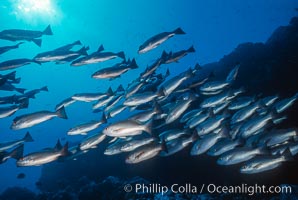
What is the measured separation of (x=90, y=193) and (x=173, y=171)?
13.8ft

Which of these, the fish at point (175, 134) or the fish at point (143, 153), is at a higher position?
the fish at point (175, 134)

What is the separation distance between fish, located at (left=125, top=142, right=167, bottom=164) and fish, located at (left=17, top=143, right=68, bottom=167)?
1.56m

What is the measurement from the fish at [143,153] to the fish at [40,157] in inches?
61.4

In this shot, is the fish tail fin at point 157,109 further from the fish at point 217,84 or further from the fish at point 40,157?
the fish at point 40,157

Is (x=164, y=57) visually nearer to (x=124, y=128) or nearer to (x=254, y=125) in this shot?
(x=124, y=128)

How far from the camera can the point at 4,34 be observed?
30.8 feet

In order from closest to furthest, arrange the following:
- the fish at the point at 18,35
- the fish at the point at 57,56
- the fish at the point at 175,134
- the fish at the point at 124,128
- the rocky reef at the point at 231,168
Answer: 1. the fish at the point at 124,128
2. the fish at the point at 175,134
3. the fish at the point at 57,56
4. the fish at the point at 18,35
5. the rocky reef at the point at 231,168

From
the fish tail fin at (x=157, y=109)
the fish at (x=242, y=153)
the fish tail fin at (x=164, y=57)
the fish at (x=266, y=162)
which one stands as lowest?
the fish at (x=266, y=162)

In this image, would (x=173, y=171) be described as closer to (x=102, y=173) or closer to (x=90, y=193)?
(x=90, y=193)

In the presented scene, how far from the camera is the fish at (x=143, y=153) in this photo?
19.7 feet

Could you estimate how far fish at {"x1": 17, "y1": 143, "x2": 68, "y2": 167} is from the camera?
229 inches

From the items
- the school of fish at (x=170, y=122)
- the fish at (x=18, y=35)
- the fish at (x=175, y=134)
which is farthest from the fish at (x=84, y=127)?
the fish at (x=18, y=35)

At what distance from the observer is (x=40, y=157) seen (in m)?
5.89

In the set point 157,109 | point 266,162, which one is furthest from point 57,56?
point 266,162
